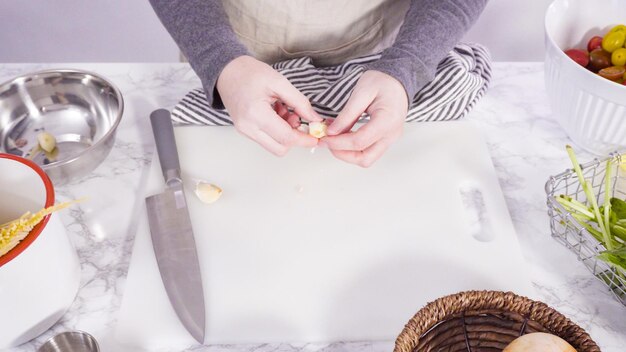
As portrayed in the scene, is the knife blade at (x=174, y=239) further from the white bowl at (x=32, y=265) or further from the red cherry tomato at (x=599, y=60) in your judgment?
the red cherry tomato at (x=599, y=60)

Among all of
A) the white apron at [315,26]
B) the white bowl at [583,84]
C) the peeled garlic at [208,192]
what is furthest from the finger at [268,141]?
the white bowl at [583,84]

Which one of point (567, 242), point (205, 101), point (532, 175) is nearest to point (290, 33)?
point (205, 101)

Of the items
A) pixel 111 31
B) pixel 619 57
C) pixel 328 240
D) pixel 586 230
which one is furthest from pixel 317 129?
pixel 111 31

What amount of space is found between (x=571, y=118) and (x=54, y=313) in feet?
2.80

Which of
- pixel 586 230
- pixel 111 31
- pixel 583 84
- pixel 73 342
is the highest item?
pixel 583 84

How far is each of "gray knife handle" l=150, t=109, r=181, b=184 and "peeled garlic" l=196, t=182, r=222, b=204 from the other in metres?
0.04

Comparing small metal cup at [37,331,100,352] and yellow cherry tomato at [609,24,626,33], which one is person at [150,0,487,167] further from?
small metal cup at [37,331,100,352]

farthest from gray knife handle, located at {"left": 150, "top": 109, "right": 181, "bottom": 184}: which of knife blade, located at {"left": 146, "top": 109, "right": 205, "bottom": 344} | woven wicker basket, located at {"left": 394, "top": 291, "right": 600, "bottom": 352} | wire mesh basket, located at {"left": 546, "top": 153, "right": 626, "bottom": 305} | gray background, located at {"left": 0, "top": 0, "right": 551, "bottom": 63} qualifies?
gray background, located at {"left": 0, "top": 0, "right": 551, "bottom": 63}

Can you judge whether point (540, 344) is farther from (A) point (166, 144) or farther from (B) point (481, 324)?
(A) point (166, 144)

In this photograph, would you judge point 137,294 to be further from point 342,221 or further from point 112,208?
point 342,221

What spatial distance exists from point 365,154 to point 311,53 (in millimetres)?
353

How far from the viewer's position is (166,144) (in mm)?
931

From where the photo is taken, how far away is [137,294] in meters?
0.79

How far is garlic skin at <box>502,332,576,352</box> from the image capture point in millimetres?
599
